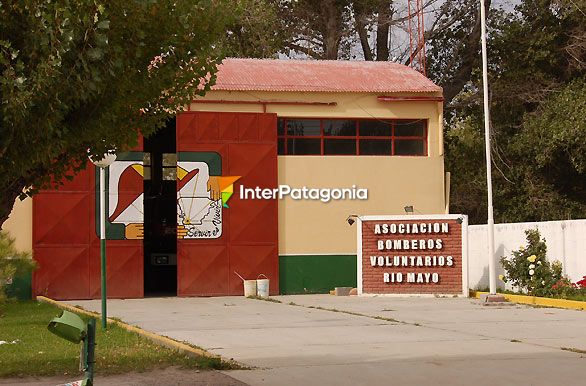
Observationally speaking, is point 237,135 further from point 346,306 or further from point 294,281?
point 346,306

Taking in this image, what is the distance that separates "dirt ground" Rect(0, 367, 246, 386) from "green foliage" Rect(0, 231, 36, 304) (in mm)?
10006

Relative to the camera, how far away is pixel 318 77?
33312 mm

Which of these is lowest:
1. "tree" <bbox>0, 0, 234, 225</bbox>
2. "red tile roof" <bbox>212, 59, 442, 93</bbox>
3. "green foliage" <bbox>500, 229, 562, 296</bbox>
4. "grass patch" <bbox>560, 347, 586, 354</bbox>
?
"grass patch" <bbox>560, 347, 586, 354</bbox>

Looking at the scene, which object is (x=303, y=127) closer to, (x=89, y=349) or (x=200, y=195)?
(x=200, y=195)

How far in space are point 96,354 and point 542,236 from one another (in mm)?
16716

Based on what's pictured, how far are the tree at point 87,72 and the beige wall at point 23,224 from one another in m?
19.6

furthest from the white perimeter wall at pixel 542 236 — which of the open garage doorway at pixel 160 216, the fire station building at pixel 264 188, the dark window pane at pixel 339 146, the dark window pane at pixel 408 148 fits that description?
the open garage doorway at pixel 160 216

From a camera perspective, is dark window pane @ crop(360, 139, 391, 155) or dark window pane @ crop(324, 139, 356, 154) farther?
dark window pane @ crop(360, 139, 391, 155)

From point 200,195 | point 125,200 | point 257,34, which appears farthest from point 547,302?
point 257,34

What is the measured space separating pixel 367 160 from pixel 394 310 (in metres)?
9.68

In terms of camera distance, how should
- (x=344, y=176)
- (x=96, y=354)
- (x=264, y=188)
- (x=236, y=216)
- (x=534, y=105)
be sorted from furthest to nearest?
1. (x=534, y=105)
2. (x=344, y=176)
3. (x=264, y=188)
4. (x=236, y=216)
5. (x=96, y=354)

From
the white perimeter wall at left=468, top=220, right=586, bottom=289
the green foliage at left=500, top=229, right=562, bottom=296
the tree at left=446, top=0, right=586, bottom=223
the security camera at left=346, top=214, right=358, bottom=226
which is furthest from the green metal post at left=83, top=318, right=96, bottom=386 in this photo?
the tree at left=446, top=0, right=586, bottom=223

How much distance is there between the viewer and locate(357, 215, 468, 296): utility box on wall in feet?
96.2

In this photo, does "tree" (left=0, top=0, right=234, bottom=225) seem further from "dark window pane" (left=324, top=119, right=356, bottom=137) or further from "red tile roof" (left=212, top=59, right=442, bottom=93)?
"dark window pane" (left=324, top=119, right=356, bottom=137)
